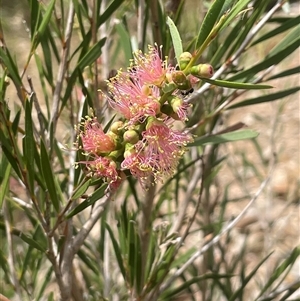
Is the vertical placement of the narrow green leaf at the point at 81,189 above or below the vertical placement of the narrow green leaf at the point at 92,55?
below

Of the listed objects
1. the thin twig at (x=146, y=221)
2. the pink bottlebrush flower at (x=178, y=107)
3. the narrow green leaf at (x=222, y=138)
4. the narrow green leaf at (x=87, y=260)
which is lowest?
the narrow green leaf at (x=87, y=260)

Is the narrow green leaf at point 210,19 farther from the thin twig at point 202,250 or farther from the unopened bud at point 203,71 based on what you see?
the thin twig at point 202,250

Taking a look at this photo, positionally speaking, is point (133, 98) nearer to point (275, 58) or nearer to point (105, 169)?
point (105, 169)

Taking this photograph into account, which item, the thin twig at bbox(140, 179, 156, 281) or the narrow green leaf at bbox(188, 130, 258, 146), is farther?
the thin twig at bbox(140, 179, 156, 281)

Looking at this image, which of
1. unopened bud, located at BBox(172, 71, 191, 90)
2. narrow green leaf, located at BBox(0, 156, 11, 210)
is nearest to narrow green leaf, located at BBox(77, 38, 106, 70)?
narrow green leaf, located at BBox(0, 156, 11, 210)

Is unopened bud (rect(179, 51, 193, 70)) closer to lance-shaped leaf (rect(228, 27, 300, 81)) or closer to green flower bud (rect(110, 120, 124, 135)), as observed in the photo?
green flower bud (rect(110, 120, 124, 135))

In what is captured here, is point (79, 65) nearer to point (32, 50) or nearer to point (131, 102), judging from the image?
point (32, 50)

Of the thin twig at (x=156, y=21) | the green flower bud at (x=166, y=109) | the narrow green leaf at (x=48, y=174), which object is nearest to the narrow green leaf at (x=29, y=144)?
the narrow green leaf at (x=48, y=174)
